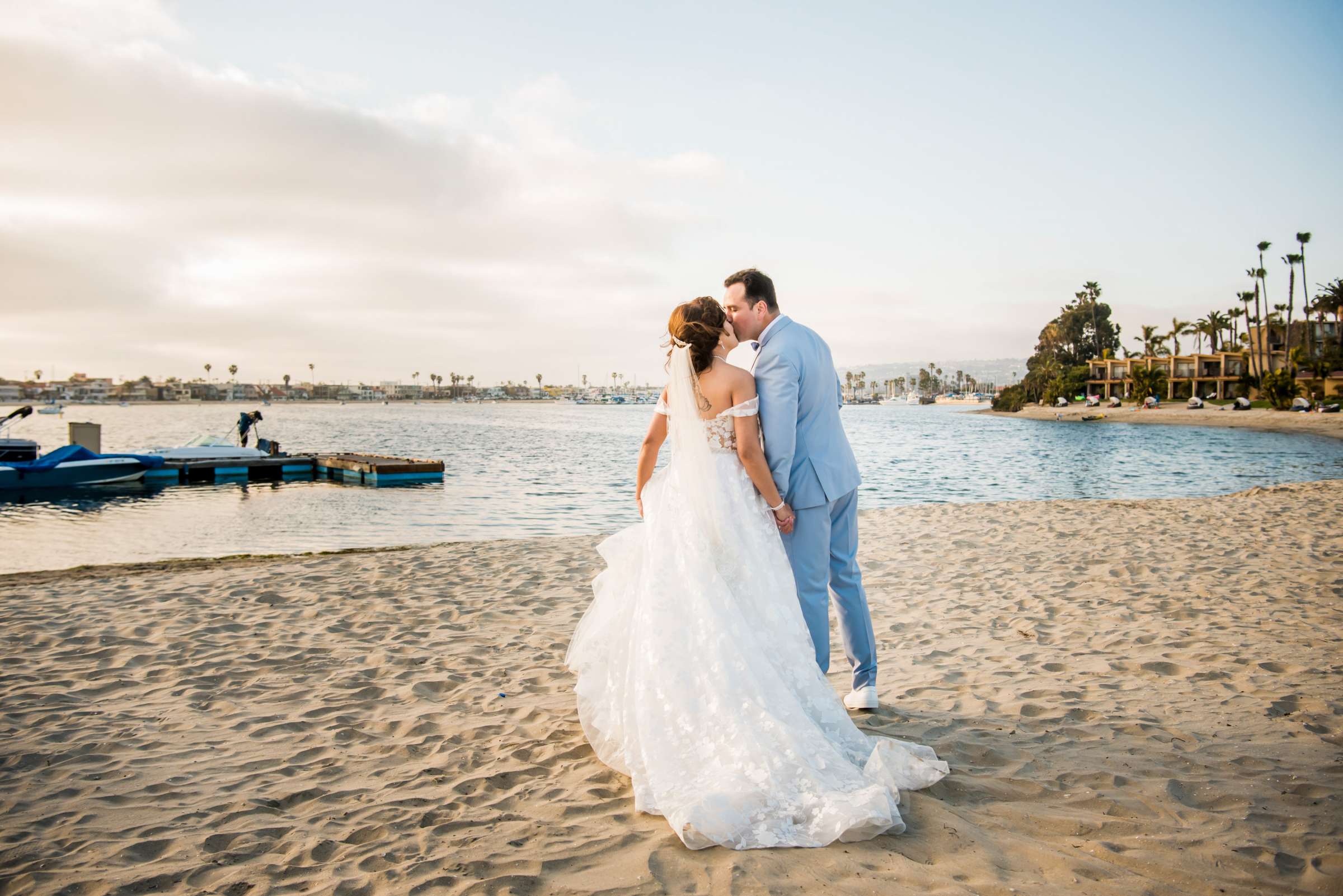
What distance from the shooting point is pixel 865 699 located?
4.55 m

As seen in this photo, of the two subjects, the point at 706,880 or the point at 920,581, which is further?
the point at 920,581

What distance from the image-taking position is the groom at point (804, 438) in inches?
157

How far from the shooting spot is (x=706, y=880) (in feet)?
9.02

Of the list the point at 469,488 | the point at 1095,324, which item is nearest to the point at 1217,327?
the point at 1095,324

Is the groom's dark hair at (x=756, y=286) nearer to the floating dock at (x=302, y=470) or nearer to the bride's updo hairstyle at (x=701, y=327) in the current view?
the bride's updo hairstyle at (x=701, y=327)

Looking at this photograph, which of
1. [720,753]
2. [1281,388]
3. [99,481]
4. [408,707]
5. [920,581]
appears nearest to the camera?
[720,753]

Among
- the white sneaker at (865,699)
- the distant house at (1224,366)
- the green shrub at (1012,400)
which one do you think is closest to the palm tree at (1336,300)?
the distant house at (1224,366)

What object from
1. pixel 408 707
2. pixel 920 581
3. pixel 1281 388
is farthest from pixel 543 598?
pixel 1281 388

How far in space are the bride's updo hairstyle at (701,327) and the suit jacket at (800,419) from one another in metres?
0.28

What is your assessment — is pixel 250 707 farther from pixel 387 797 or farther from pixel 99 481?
pixel 99 481

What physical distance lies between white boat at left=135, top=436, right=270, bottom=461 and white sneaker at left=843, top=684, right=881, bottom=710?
3219cm

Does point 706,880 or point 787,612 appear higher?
point 787,612

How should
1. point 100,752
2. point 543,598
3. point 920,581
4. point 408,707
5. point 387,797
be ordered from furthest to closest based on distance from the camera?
point 920,581, point 543,598, point 408,707, point 100,752, point 387,797

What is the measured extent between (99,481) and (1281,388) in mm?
92572
